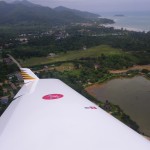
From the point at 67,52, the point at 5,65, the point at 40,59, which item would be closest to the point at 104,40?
the point at 67,52

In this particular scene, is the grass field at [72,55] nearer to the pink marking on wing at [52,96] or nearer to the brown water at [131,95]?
the brown water at [131,95]

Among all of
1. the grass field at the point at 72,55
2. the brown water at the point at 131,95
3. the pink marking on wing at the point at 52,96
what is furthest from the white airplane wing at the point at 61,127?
the grass field at the point at 72,55

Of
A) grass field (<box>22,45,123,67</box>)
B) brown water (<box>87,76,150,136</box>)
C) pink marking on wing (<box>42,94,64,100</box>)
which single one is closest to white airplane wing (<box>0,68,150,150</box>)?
pink marking on wing (<box>42,94,64,100</box>)

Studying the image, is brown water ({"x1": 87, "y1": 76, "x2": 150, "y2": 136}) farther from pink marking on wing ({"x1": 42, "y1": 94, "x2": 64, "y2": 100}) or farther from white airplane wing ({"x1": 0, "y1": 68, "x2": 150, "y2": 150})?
white airplane wing ({"x1": 0, "y1": 68, "x2": 150, "y2": 150})

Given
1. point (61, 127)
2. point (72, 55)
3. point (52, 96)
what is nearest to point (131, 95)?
point (52, 96)

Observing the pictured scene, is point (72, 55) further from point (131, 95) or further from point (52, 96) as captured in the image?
point (52, 96)

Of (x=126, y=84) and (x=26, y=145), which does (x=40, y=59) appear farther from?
(x=26, y=145)
